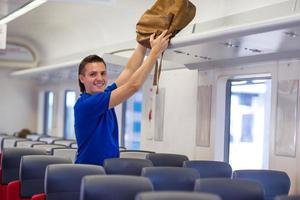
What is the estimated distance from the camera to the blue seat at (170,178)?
4.41 m

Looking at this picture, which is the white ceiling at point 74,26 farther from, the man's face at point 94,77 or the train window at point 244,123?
the man's face at point 94,77

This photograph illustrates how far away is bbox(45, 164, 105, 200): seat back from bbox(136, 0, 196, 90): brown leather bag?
148 centimetres

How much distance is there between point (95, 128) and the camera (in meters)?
4.07

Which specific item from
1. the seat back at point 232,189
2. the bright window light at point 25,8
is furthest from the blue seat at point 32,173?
the bright window light at point 25,8

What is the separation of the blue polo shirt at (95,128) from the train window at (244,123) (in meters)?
3.85

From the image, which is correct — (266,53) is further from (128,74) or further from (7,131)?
(7,131)

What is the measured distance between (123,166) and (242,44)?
192cm

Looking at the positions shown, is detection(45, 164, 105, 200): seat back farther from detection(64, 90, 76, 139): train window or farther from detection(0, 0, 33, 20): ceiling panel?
detection(64, 90, 76, 139): train window

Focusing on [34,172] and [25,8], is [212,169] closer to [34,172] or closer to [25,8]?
[34,172]

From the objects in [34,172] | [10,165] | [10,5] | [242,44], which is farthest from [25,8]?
[242,44]

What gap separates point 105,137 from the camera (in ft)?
13.5

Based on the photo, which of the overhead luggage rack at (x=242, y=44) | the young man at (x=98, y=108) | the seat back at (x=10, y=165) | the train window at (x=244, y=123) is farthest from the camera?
the train window at (x=244, y=123)

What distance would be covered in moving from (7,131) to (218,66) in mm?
9807

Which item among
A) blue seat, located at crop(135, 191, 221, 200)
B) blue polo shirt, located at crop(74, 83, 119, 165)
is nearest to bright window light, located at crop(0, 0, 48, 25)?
blue polo shirt, located at crop(74, 83, 119, 165)
